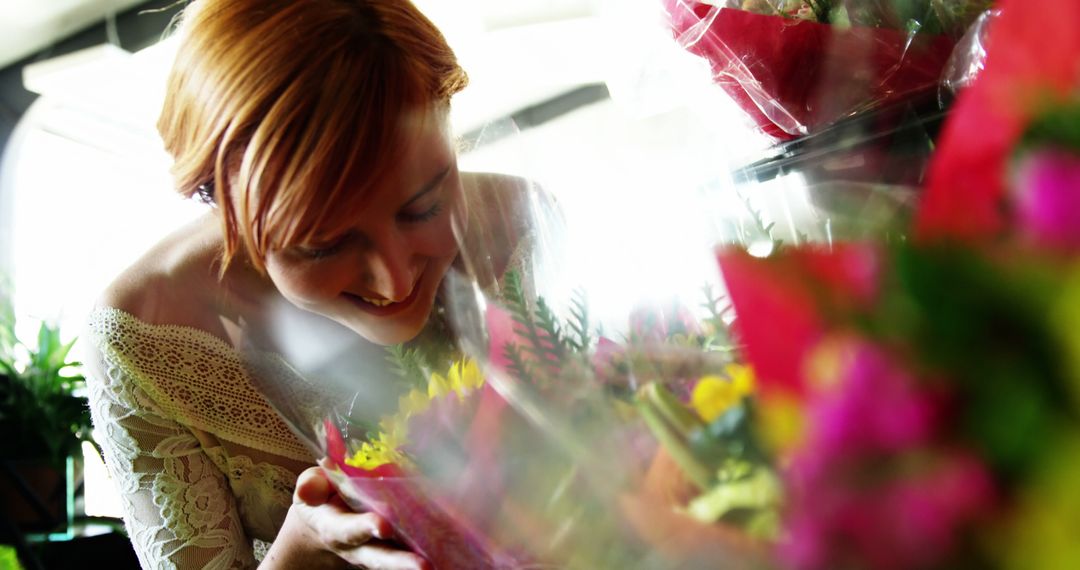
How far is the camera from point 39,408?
2326 mm

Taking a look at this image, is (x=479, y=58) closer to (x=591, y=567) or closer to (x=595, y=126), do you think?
(x=595, y=126)

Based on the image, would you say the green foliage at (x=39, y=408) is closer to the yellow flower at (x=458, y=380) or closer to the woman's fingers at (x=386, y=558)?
the woman's fingers at (x=386, y=558)

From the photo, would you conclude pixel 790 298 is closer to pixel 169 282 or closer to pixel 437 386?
pixel 437 386

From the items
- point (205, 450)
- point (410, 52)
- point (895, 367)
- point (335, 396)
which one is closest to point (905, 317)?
point (895, 367)

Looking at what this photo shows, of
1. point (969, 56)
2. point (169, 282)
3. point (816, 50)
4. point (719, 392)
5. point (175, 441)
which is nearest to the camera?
point (719, 392)

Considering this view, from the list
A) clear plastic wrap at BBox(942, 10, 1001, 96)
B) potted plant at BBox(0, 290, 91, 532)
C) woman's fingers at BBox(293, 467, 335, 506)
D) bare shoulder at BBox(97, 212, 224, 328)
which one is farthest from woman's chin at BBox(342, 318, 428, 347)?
potted plant at BBox(0, 290, 91, 532)

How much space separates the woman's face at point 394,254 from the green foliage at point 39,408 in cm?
198

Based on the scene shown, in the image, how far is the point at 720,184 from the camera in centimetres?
51

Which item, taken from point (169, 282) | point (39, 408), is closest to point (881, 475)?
point (169, 282)

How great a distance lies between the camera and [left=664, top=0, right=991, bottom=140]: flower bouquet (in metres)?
0.68

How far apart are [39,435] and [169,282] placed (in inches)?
69.1

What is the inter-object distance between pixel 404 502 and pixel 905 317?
0.37m

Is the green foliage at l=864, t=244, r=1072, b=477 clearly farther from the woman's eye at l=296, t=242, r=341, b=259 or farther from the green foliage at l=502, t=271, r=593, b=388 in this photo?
the woman's eye at l=296, t=242, r=341, b=259

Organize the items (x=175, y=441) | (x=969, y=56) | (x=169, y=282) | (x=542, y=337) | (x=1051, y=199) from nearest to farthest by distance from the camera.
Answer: (x=1051, y=199), (x=542, y=337), (x=969, y=56), (x=169, y=282), (x=175, y=441)
